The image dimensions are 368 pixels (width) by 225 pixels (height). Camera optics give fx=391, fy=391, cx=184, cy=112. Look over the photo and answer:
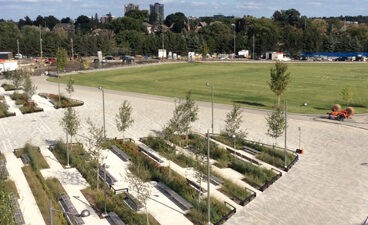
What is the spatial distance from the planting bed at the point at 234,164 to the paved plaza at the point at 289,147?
0.97 m

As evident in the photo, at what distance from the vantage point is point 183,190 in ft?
76.9

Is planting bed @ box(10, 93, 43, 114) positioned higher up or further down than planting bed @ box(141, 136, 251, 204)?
higher up

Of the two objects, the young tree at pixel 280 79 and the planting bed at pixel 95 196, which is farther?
the young tree at pixel 280 79

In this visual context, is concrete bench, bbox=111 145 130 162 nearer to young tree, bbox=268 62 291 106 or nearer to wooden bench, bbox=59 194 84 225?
wooden bench, bbox=59 194 84 225

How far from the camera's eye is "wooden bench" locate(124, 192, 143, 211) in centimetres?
2111

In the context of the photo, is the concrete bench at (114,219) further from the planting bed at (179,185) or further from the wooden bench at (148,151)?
the wooden bench at (148,151)

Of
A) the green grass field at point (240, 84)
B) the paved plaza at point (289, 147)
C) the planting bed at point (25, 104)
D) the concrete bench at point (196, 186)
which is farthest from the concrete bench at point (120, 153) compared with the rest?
the green grass field at point (240, 84)

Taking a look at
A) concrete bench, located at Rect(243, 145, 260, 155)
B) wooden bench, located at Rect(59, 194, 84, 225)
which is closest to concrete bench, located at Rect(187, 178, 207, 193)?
wooden bench, located at Rect(59, 194, 84, 225)

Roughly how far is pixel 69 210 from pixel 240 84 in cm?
5171

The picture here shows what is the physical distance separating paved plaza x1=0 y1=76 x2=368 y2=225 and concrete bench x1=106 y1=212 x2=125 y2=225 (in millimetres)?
626

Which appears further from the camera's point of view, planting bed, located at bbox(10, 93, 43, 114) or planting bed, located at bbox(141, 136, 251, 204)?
planting bed, located at bbox(10, 93, 43, 114)

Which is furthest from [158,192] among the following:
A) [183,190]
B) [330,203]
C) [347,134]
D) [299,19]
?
[299,19]

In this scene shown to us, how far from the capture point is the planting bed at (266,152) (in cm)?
2869

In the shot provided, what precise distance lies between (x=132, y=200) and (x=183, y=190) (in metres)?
3.22
